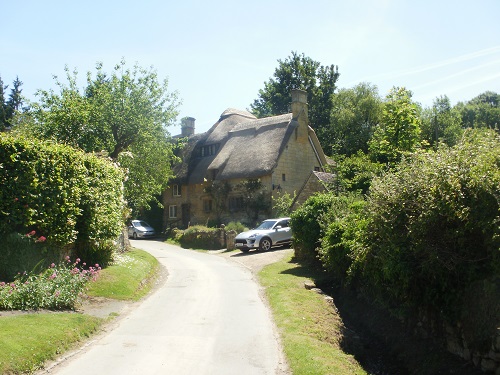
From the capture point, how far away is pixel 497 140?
9680 millimetres

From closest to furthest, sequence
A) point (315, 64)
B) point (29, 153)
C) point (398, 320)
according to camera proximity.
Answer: point (398, 320)
point (29, 153)
point (315, 64)

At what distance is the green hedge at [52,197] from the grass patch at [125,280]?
1069mm

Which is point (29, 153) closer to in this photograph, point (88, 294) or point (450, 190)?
point (88, 294)

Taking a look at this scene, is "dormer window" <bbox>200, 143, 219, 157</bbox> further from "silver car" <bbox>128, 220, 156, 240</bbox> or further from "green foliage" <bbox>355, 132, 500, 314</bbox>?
"green foliage" <bbox>355, 132, 500, 314</bbox>

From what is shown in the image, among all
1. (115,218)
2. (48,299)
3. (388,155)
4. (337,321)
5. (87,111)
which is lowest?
(337,321)

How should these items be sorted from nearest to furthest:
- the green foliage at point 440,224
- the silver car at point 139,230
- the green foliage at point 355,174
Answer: the green foliage at point 440,224 → the green foliage at point 355,174 → the silver car at point 139,230

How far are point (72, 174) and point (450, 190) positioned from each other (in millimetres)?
10958

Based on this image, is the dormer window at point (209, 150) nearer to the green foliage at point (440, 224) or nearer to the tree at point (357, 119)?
the tree at point (357, 119)

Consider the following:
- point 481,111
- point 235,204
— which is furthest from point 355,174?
point 481,111

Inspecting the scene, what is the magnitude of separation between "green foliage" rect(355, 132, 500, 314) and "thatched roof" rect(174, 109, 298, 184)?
2439cm

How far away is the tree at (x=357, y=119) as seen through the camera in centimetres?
4872

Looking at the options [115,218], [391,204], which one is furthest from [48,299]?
[391,204]

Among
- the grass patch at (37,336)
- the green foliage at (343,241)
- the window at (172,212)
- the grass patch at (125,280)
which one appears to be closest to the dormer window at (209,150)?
the window at (172,212)

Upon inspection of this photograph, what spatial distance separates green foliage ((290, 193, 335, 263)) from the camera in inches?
758
